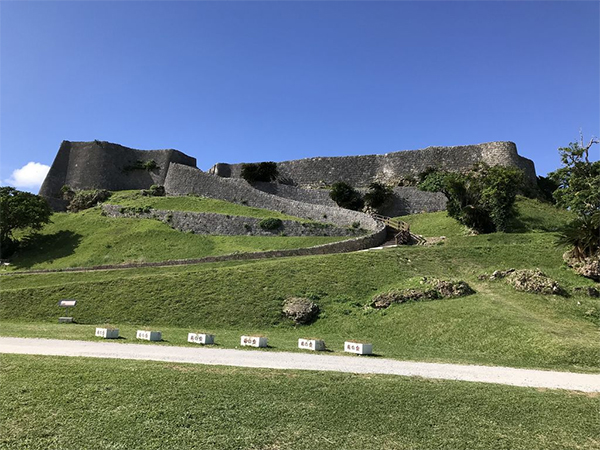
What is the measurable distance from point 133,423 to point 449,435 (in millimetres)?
5206

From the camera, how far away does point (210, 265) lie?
28031 millimetres

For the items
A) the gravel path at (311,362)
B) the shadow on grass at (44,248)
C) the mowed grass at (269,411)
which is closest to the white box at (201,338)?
the gravel path at (311,362)

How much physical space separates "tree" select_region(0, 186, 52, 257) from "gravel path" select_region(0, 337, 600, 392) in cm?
3295

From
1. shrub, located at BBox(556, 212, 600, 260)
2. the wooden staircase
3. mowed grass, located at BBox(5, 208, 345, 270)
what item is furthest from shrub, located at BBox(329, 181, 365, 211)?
shrub, located at BBox(556, 212, 600, 260)

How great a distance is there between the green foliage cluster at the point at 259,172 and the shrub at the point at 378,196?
579 inches

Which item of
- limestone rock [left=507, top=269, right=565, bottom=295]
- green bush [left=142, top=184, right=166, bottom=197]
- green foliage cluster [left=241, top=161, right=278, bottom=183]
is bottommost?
limestone rock [left=507, top=269, right=565, bottom=295]

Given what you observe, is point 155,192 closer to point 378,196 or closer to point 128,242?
point 128,242

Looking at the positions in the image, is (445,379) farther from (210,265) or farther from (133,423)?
(210,265)

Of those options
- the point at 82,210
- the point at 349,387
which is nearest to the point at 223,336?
the point at 349,387

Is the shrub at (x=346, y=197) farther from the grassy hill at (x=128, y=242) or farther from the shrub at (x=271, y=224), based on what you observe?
the shrub at (x=271, y=224)

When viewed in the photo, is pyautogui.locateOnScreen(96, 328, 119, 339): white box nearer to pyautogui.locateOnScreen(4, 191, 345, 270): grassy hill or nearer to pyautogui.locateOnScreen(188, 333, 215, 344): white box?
pyautogui.locateOnScreen(188, 333, 215, 344): white box

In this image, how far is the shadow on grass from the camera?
36.7 m

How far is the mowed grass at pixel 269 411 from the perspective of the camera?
622 centimetres

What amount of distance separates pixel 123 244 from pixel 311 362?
31.1 m
